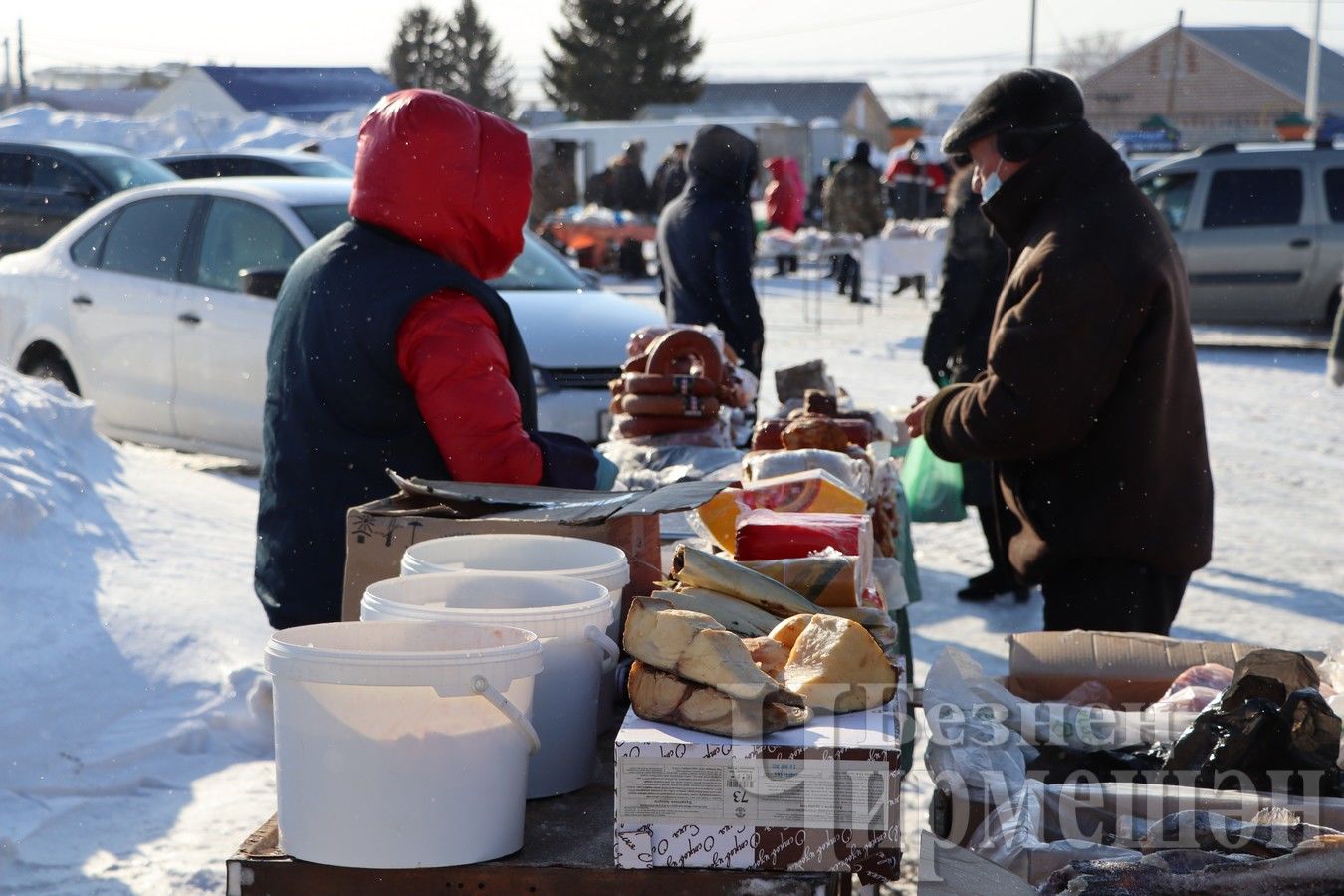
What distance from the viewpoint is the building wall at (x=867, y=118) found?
7606 cm

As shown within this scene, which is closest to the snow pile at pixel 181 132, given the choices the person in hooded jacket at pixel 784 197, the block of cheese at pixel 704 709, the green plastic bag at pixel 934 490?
the person in hooded jacket at pixel 784 197

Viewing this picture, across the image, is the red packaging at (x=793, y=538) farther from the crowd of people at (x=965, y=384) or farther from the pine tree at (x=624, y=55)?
the pine tree at (x=624, y=55)

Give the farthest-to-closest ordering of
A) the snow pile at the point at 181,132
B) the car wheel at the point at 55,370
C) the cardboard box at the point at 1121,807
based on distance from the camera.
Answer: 1. the snow pile at the point at 181,132
2. the car wheel at the point at 55,370
3. the cardboard box at the point at 1121,807

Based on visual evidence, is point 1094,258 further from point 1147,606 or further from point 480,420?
point 480,420

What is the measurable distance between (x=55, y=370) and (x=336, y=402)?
6.71 metres

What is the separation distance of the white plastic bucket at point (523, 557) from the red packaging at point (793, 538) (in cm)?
27

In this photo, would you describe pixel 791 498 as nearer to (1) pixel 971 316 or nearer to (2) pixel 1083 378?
(2) pixel 1083 378

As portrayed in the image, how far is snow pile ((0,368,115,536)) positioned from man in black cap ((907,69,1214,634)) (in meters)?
3.53

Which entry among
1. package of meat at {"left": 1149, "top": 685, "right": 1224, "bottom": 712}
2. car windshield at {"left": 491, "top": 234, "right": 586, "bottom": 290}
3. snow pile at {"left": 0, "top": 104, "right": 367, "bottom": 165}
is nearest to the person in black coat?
car windshield at {"left": 491, "top": 234, "right": 586, "bottom": 290}

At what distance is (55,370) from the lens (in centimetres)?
866

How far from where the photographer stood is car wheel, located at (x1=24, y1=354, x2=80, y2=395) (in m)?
8.62

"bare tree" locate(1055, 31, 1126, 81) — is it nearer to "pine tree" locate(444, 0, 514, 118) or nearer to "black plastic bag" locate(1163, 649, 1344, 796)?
"pine tree" locate(444, 0, 514, 118)

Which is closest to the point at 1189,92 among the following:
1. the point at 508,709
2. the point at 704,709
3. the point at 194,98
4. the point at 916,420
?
the point at 194,98

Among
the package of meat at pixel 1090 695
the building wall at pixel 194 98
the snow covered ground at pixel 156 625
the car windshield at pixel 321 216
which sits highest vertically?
the building wall at pixel 194 98
